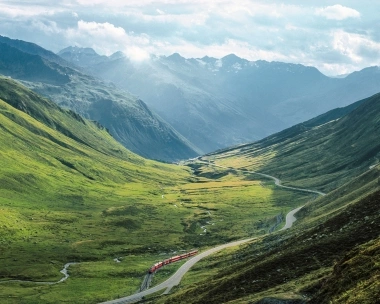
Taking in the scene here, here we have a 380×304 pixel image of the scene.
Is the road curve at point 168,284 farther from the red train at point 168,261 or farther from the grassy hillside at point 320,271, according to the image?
the grassy hillside at point 320,271

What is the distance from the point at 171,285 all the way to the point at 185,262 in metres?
32.5

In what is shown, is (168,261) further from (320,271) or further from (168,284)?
(320,271)

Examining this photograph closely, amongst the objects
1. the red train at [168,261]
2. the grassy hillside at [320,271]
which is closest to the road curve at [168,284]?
the red train at [168,261]

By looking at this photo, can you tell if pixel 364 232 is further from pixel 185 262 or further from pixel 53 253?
pixel 53 253

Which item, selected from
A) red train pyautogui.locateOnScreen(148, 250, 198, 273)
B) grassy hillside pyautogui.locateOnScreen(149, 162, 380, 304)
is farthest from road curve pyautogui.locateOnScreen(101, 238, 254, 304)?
grassy hillside pyautogui.locateOnScreen(149, 162, 380, 304)

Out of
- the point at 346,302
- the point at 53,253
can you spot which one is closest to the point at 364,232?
the point at 346,302

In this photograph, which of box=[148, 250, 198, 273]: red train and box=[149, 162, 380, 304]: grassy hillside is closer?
box=[149, 162, 380, 304]: grassy hillside

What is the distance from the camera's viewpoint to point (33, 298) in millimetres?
133875

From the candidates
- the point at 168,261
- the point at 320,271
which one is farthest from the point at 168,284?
the point at 320,271

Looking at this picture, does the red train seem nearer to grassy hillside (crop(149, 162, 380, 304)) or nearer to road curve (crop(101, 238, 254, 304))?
road curve (crop(101, 238, 254, 304))

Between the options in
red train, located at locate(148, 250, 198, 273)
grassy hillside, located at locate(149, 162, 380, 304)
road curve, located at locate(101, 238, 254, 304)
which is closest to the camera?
grassy hillside, located at locate(149, 162, 380, 304)

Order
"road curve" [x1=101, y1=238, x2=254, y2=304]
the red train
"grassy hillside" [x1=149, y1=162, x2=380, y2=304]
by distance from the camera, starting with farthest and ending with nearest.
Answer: the red train, "road curve" [x1=101, y1=238, x2=254, y2=304], "grassy hillside" [x1=149, y1=162, x2=380, y2=304]

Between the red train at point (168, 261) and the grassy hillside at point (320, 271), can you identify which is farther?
the red train at point (168, 261)

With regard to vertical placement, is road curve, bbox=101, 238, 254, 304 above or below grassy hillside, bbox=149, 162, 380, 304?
below
